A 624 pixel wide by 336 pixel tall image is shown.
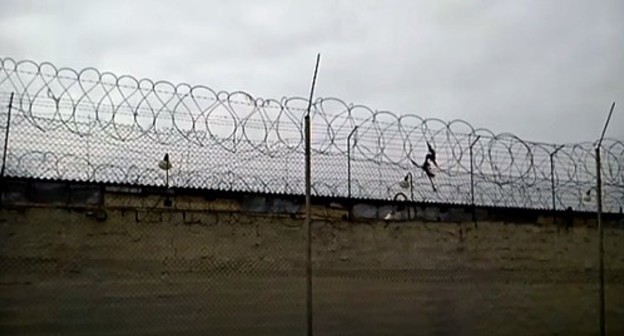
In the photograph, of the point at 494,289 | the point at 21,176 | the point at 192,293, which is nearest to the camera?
the point at 21,176

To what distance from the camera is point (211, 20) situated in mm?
6375

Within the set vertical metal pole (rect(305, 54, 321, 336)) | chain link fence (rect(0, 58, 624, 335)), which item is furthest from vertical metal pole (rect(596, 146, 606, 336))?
vertical metal pole (rect(305, 54, 321, 336))

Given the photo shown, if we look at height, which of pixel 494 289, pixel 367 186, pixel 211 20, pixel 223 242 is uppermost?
pixel 211 20

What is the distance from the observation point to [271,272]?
6.06 meters

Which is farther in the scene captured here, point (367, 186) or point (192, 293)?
point (367, 186)

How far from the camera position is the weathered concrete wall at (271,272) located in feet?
17.3

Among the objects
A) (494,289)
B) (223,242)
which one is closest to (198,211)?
(223,242)

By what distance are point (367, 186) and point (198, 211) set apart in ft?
5.20

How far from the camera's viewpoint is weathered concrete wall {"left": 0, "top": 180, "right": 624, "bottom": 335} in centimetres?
527

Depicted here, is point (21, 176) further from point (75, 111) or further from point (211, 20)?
point (211, 20)

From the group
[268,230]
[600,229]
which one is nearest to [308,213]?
[268,230]

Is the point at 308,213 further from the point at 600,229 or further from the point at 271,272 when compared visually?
the point at 600,229

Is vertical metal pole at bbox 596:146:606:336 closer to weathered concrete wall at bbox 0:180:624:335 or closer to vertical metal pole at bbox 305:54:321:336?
weathered concrete wall at bbox 0:180:624:335

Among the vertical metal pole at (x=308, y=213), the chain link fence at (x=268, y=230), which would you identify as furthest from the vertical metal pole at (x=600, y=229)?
the vertical metal pole at (x=308, y=213)
